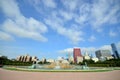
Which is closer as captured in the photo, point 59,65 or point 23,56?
point 59,65

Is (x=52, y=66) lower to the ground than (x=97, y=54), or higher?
lower

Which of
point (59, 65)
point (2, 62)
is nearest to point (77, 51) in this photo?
point (2, 62)

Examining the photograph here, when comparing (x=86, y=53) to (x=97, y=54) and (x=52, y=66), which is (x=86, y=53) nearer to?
(x=97, y=54)

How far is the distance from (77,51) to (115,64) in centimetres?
9830

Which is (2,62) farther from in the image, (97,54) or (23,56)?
(97,54)

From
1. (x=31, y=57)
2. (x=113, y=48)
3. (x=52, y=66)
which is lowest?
(x=52, y=66)

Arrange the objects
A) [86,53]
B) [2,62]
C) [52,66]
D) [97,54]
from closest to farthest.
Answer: [52,66], [2,62], [86,53], [97,54]

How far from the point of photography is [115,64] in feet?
161

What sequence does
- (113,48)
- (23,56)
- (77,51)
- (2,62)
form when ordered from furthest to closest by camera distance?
1. (113,48)
2. (77,51)
3. (23,56)
4. (2,62)

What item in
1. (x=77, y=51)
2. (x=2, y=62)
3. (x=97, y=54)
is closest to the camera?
(x=2, y=62)

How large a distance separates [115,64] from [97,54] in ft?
368

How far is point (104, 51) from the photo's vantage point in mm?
149875

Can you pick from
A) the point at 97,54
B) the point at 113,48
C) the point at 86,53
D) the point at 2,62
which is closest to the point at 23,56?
the point at 2,62

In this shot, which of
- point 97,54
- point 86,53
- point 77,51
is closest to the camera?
point 86,53
